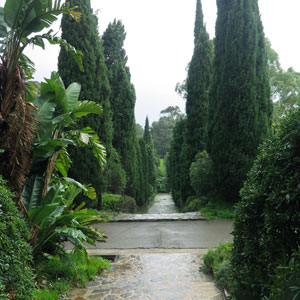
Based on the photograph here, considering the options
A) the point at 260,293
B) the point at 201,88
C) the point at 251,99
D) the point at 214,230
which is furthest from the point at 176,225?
the point at 201,88

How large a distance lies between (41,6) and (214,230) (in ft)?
22.1

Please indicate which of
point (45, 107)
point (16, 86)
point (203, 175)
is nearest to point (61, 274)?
point (45, 107)

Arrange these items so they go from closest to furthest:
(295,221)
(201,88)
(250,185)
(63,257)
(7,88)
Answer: (295,221) → (250,185) → (7,88) → (63,257) → (201,88)

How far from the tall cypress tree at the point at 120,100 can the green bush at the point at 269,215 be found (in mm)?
15602

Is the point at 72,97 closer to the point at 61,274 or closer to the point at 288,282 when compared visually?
the point at 61,274

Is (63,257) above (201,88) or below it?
below

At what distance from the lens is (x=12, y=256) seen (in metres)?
2.54

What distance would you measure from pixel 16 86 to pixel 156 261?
4060mm

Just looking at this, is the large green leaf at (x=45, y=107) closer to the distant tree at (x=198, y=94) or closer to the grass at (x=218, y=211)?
the grass at (x=218, y=211)

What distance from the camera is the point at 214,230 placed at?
8180 mm

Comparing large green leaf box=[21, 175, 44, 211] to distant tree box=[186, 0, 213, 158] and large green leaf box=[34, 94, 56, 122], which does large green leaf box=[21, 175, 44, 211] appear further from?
distant tree box=[186, 0, 213, 158]

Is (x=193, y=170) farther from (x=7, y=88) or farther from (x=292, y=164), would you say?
(x=292, y=164)

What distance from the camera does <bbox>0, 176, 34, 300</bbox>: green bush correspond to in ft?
8.05

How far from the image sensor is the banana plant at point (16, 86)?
14.1 feet
